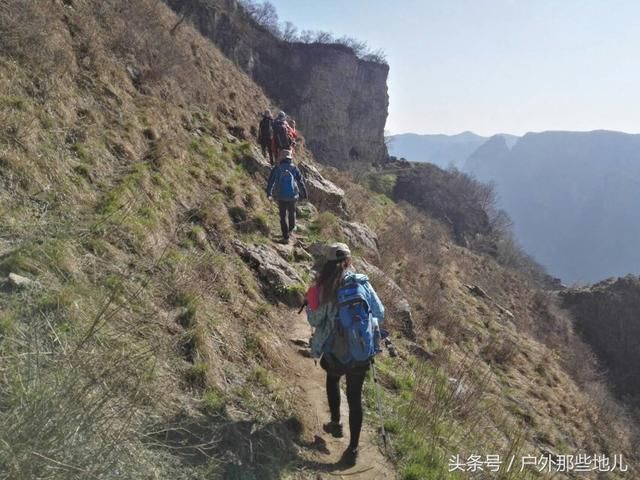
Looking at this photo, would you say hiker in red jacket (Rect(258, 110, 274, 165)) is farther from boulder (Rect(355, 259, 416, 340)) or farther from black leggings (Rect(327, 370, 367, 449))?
black leggings (Rect(327, 370, 367, 449))

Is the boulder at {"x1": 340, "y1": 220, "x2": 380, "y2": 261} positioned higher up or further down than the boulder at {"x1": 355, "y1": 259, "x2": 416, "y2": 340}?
higher up

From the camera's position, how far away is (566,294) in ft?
111

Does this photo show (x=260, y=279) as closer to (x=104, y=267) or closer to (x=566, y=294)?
(x=104, y=267)

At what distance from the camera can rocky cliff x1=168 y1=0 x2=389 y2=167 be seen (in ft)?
167

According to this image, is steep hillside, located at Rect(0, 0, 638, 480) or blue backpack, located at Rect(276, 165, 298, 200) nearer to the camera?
steep hillside, located at Rect(0, 0, 638, 480)

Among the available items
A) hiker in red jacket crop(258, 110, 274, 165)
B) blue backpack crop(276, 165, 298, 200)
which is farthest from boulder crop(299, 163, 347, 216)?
blue backpack crop(276, 165, 298, 200)

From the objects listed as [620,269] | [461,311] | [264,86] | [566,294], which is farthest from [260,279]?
[620,269]

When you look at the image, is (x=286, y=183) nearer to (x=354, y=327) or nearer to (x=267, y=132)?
(x=267, y=132)

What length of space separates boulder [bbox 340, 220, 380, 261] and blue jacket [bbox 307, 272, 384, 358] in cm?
767

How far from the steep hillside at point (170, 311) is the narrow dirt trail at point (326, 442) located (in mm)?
24

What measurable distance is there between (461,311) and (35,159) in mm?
13080

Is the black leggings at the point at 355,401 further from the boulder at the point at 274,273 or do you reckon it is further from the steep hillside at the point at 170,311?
the boulder at the point at 274,273

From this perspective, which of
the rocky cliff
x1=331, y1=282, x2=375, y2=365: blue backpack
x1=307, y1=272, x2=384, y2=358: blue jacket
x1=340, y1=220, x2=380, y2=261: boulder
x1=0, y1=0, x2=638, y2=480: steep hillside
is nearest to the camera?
x1=0, y1=0, x2=638, y2=480: steep hillside

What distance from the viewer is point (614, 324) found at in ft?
98.9
